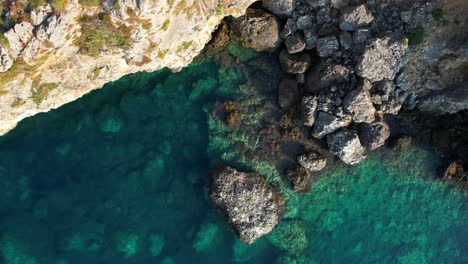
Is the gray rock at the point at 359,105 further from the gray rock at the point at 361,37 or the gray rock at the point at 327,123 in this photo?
the gray rock at the point at 361,37

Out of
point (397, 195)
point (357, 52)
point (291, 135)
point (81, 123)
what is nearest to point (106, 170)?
point (81, 123)

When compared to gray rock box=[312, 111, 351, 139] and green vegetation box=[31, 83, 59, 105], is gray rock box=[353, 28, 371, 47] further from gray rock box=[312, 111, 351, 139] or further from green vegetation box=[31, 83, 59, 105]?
green vegetation box=[31, 83, 59, 105]

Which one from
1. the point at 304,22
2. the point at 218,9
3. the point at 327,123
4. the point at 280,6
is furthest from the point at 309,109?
the point at 218,9

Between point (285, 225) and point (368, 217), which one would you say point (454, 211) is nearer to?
point (368, 217)

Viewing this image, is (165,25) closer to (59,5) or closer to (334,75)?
(59,5)

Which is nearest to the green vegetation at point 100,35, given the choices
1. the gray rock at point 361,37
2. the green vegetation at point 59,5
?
the green vegetation at point 59,5
